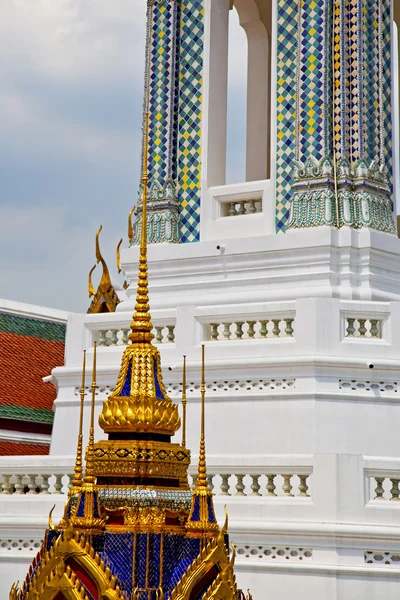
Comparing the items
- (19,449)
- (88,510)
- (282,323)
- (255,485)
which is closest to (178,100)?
(282,323)

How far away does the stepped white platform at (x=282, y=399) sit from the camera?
33.4 feet

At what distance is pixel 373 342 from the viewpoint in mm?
12383

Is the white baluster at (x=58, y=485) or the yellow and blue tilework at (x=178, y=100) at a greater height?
the yellow and blue tilework at (x=178, y=100)

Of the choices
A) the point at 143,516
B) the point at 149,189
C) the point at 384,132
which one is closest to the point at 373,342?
the point at 384,132

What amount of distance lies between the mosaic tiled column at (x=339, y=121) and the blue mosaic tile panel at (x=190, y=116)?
1.11 metres

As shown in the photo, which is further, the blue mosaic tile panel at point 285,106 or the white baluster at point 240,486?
the blue mosaic tile panel at point 285,106

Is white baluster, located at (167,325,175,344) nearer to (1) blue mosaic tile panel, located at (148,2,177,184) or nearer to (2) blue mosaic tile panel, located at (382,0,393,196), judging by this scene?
(1) blue mosaic tile panel, located at (148,2,177,184)

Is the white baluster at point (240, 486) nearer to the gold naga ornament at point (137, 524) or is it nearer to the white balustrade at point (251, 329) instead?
the white balustrade at point (251, 329)

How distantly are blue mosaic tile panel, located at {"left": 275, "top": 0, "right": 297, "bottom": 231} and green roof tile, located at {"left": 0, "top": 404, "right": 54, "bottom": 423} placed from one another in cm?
442

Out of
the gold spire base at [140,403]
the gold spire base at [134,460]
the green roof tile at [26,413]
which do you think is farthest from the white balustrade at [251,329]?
the gold spire base at [134,460]

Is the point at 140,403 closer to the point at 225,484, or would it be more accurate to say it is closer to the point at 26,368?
the point at 225,484

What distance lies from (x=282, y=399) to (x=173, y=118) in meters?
4.17

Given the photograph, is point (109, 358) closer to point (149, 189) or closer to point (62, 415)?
point (62, 415)

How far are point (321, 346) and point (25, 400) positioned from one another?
17.6ft
